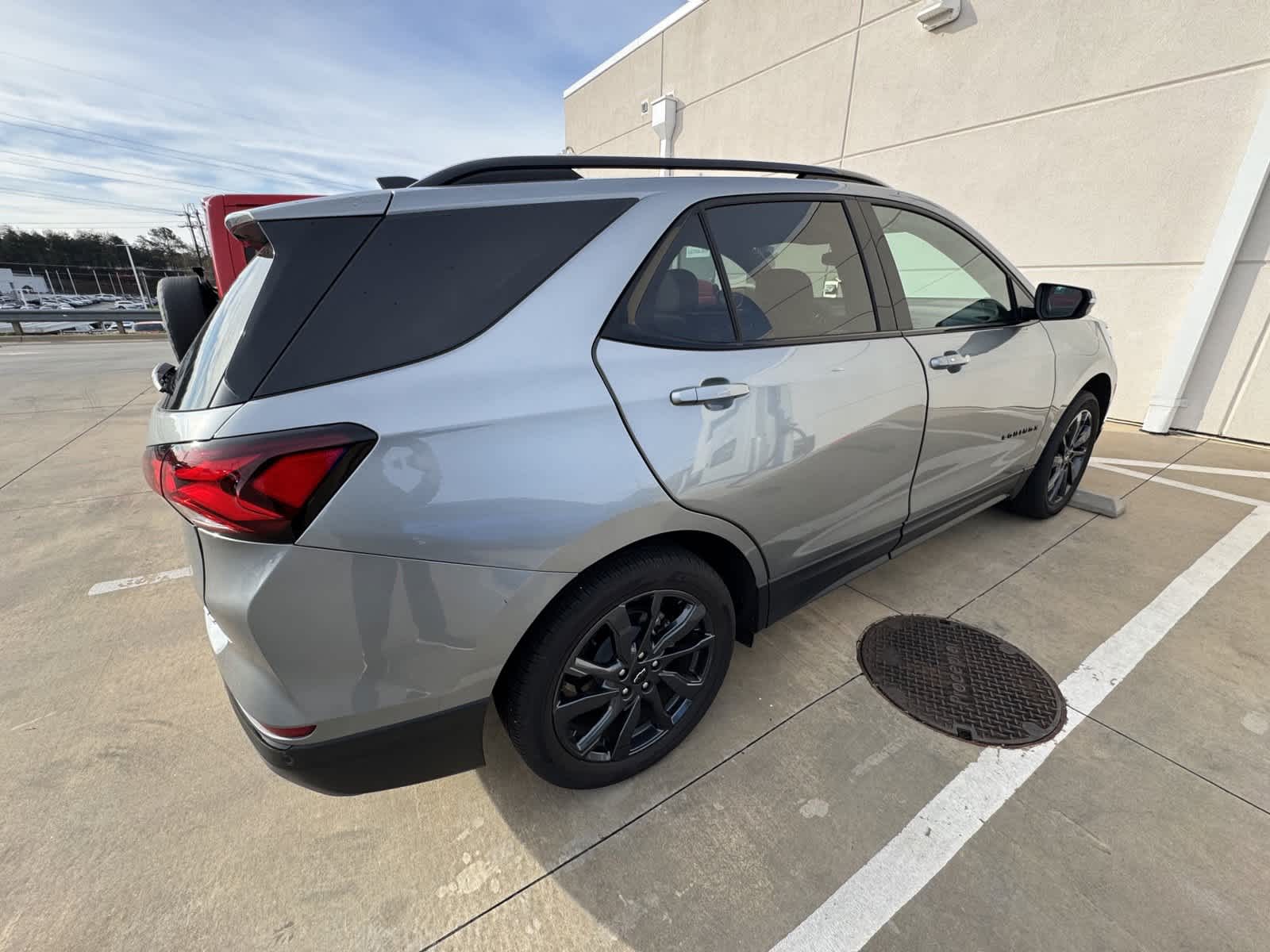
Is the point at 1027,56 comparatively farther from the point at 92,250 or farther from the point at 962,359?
the point at 92,250

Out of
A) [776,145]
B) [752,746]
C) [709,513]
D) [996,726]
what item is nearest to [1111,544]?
[996,726]

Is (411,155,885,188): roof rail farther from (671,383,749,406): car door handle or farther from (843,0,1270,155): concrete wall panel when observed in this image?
(843,0,1270,155): concrete wall panel

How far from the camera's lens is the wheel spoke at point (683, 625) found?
176 centimetres

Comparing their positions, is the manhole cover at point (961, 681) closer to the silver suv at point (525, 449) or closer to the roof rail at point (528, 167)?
the silver suv at point (525, 449)

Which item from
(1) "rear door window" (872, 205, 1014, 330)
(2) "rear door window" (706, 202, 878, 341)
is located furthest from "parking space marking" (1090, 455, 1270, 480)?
(2) "rear door window" (706, 202, 878, 341)

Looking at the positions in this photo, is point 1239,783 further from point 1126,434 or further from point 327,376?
point 1126,434

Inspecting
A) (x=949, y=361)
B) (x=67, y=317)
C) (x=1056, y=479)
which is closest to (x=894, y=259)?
(x=949, y=361)

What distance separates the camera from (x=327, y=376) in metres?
1.18

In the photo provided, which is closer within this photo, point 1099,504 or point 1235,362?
point 1099,504

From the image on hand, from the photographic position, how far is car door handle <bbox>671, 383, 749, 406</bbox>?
1.55 meters

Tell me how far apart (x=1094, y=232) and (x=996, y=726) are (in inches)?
239

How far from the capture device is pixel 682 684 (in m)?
1.86

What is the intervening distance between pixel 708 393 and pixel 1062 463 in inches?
122

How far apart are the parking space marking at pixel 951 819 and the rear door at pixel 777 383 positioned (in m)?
0.76
